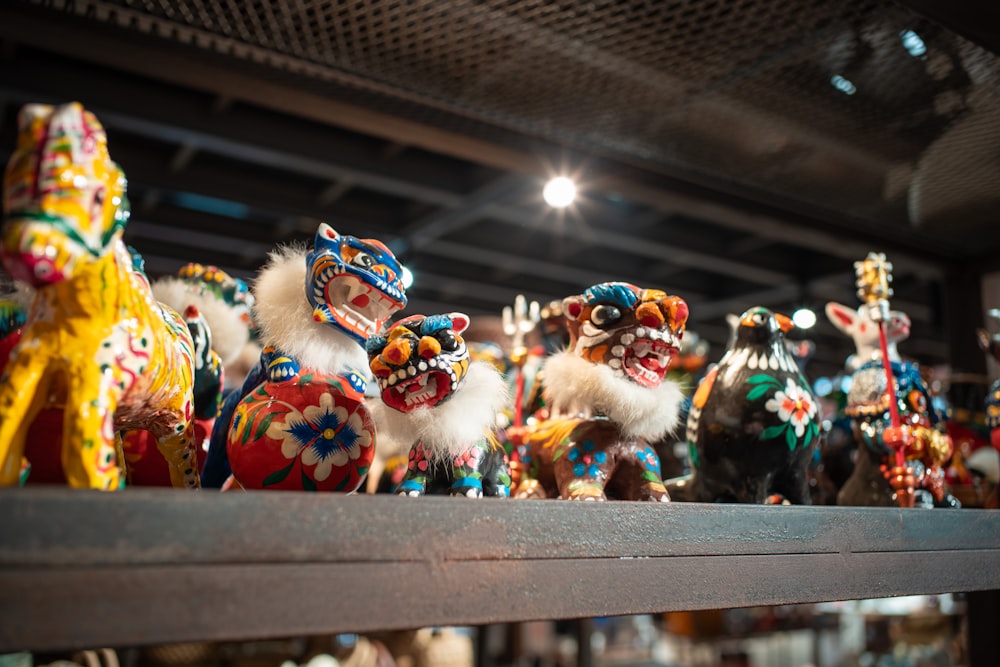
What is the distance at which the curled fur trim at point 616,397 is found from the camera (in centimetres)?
109

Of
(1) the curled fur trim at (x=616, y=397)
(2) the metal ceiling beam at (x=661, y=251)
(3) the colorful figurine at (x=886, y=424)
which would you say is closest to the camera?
(1) the curled fur trim at (x=616, y=397)

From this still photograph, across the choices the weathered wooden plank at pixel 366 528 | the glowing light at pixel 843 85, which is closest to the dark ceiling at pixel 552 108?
the glowing light at pixel 843 85

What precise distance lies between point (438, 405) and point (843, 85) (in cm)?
94

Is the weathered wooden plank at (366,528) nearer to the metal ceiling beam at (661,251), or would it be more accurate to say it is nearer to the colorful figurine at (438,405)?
the colorful figurine at (438,405)

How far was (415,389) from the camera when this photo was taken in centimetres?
100

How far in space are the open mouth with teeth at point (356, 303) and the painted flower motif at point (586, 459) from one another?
323 mm

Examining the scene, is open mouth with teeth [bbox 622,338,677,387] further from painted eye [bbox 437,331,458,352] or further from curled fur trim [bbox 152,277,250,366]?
curled fur trim [bbox 152,277,250,366]

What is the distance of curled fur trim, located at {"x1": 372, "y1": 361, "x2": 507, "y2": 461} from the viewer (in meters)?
1.00

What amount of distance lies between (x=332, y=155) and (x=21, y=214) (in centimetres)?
174

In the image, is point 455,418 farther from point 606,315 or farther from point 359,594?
point 359,594

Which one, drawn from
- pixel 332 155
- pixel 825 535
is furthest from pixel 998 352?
pixel 332 155

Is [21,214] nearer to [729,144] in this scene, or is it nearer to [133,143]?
[729,144]

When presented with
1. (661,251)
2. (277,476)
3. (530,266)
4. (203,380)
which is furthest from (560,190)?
(530,266)

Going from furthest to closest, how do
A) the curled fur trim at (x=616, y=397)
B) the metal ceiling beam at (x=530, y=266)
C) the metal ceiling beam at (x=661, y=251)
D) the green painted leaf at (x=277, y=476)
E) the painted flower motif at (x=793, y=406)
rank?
1. the metal ceiling beam at (x=530, y=266)
2. the metal ceiling beam at (x=661, y=251)
3. the painted flower motif at (x=793, y=406)
4. the curled fur trim at (x=616, y=397)
5. the green painted leaf at (x=277, y=476)
